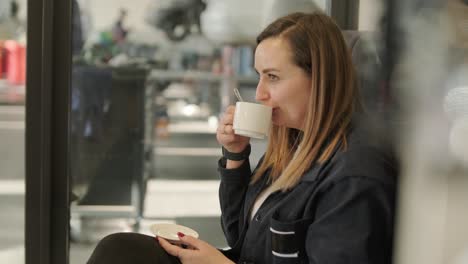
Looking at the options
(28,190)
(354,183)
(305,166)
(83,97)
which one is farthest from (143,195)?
(354,183)

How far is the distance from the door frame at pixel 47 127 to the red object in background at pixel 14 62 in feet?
0.34

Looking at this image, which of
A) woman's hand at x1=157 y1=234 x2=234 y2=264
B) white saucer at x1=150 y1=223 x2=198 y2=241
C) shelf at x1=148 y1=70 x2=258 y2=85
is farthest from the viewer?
shelf at x1=148 y1=70 x2=258 y2=85

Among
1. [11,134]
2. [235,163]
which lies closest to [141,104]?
[11,134]

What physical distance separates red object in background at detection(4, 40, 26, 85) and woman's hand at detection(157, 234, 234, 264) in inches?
34.7

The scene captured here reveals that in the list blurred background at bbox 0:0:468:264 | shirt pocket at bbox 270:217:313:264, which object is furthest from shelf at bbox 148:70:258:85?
shirt pocket at bbox 270:217:313:264

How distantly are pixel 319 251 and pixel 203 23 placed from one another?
1499 millimetres

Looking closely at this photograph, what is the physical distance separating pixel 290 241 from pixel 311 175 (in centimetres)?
14

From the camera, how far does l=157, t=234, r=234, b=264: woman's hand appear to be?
1093 mm

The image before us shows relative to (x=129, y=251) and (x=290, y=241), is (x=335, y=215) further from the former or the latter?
(x=129, y=251)

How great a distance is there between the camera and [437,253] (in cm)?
40

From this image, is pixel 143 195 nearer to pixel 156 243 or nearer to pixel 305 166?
pixel 156 243

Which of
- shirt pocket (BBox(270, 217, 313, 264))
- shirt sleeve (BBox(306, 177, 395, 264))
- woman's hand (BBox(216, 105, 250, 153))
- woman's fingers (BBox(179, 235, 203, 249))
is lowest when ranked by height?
woman's fingers (BBox(179, 235, 203, 249))

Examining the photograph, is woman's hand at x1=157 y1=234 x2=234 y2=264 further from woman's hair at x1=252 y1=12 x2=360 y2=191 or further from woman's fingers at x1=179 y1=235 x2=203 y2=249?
woman's hair at x1=252 y1=12 x2=360 y2=191

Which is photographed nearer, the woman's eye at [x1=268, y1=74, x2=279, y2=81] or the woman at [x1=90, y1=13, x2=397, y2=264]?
the woman at [x1=90, y1=13, x2=397, y2=264]
